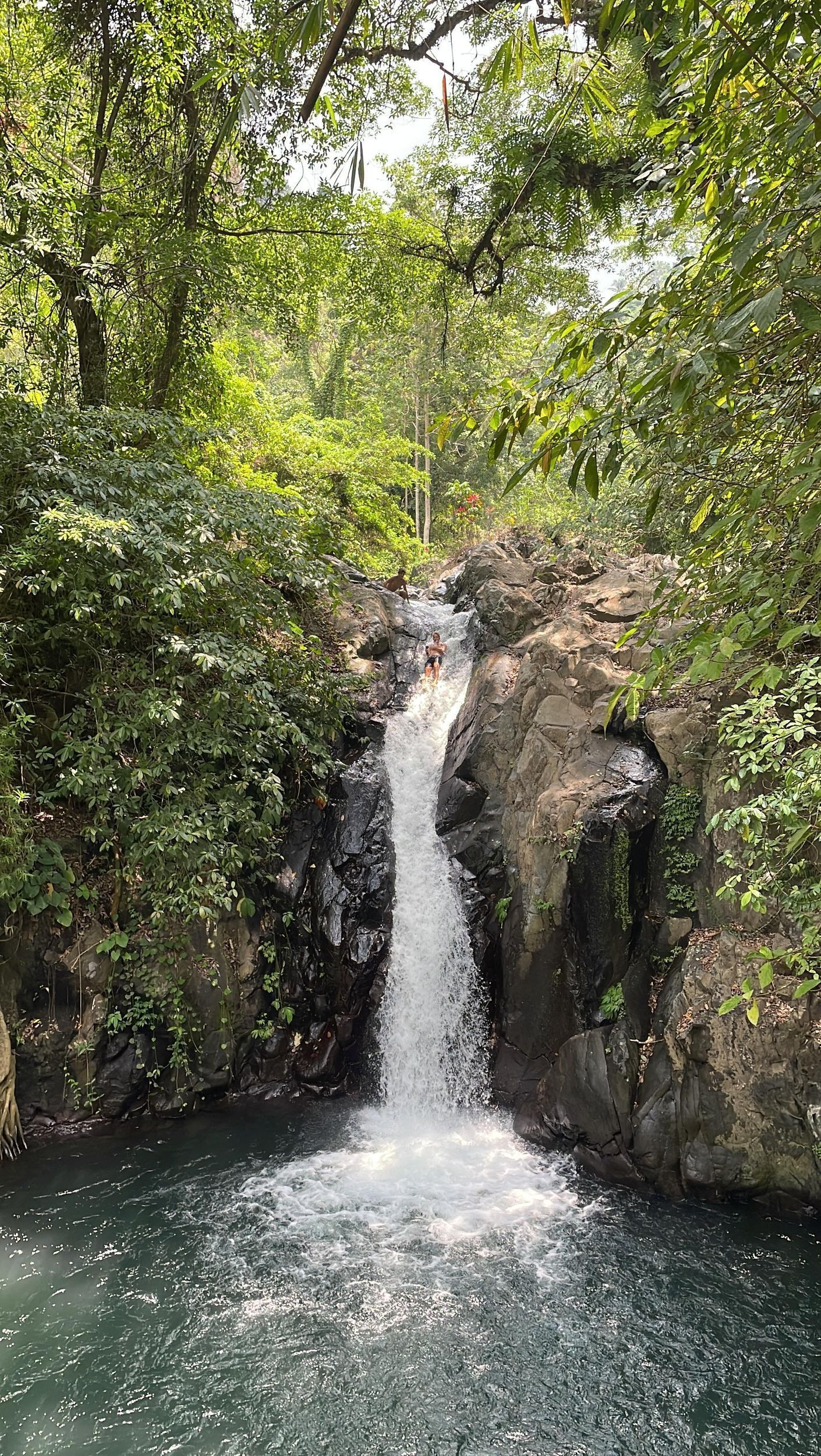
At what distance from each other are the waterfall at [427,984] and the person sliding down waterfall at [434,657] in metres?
2.46

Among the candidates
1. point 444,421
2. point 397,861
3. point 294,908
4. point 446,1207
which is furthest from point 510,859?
point 444,421

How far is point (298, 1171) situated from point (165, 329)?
937cm

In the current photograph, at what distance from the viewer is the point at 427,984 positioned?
329 inches

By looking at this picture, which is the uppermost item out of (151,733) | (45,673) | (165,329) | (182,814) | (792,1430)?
(165,329)

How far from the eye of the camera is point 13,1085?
6391mm

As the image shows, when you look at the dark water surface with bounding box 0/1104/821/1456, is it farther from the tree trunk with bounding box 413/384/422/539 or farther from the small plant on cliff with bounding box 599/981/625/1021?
the tree trunk with bounding box 413/384/422/539

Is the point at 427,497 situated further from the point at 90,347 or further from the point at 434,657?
the point at 90,347

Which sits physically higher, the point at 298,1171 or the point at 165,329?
the point at 165,329

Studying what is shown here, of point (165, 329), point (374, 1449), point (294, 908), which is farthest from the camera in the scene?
point (165, 329)

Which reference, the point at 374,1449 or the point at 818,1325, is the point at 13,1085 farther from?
the point at 818,1325

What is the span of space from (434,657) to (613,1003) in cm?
681

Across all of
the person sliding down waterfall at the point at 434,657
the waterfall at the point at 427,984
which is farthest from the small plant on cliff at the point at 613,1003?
the person sliding down waterfall at the point at 434,657

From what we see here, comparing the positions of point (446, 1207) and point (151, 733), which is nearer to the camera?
point (446, 1207)

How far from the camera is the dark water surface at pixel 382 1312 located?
411 centimetres
